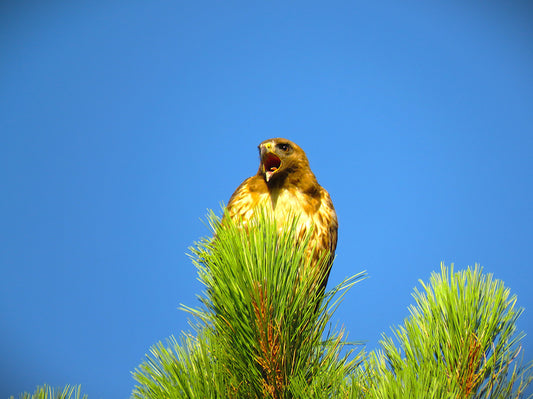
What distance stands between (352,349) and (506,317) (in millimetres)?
606

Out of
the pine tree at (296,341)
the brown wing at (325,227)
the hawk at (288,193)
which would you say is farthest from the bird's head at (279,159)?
the pine tree at (296,341)

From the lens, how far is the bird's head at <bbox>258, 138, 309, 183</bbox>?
339 cm

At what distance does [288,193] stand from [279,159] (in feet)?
0.86

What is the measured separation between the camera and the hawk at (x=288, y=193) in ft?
11.1

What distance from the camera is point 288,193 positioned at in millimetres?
3455

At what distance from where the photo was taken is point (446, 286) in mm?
1906

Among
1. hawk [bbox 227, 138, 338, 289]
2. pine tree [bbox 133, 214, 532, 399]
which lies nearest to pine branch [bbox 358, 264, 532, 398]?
pine tree [bbox 133, 214, 532, 399]

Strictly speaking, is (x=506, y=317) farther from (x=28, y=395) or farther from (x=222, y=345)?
(x=28, y=395)

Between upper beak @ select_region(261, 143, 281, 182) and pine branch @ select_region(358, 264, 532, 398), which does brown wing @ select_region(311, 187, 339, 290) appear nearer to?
upper beak @ select_region(261, 143, 281, 182)

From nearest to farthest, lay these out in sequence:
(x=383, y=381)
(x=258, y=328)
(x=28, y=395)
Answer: (x=383, y=381) < (x=258, y=328) < (x=28, y=395)

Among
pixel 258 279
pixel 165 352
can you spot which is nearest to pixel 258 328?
pixel 258 279

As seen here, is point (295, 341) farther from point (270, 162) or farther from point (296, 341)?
point (270, 162)

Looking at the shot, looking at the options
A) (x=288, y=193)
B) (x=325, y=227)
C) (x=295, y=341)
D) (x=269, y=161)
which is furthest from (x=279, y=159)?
(x=295, y=341)

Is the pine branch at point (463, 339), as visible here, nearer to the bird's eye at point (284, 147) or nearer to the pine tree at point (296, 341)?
the pine tree at point (296, 341)
